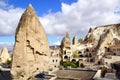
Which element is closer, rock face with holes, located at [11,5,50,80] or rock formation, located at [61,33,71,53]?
rock face with holes, located at [11,5,50,80]

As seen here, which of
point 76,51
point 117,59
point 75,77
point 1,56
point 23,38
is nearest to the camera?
point 75,77

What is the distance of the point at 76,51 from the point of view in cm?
6669

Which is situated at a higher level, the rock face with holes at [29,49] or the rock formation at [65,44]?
the rock formation at [65,44]

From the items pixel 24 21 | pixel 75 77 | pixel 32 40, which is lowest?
pixel 75 77

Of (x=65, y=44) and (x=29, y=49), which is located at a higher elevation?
(x=65, y=44)

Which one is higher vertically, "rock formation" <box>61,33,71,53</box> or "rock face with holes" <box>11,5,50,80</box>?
"rock formation" <box>61,33,71,53</box>

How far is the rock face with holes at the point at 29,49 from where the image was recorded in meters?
34.3

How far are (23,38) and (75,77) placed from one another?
957cm

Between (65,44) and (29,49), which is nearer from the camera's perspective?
(29,49)

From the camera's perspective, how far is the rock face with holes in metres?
34.3

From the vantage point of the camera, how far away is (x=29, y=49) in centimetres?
3559

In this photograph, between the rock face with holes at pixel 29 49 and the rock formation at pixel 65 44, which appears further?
the rock formation at pixel 65 44

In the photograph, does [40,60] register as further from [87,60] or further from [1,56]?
[1,56]

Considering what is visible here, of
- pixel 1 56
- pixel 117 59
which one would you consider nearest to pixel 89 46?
pixel 117 59
